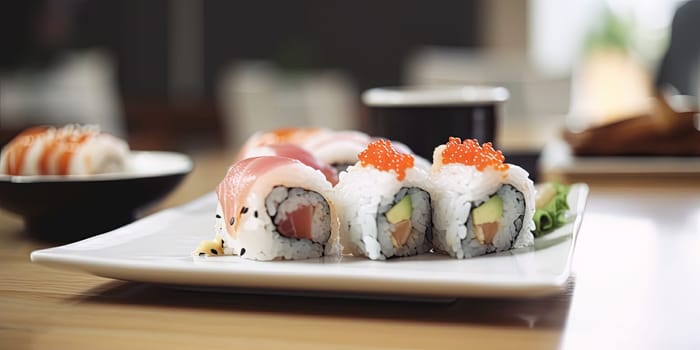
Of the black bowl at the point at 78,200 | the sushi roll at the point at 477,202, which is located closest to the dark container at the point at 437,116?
the black bowl at the point at 78,200

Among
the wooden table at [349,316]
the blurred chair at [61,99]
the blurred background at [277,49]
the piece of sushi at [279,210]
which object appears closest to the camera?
the wooden table at [349,316]

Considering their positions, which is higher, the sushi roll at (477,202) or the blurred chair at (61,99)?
the sushi roll at (477,202)

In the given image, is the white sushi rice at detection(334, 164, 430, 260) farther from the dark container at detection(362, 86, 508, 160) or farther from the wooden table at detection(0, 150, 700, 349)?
the dark container at detection(362, 86, 508, 160)

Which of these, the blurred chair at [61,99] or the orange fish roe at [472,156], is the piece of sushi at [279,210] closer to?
the orange fish roe at [472,156]

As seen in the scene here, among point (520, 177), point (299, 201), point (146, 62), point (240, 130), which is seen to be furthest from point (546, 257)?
point (146, 62)

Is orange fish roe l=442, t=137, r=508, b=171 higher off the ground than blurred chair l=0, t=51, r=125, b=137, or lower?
higher

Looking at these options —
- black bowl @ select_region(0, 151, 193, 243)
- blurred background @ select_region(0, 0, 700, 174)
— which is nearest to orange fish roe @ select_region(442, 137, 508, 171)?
black bowl @ select_region(0, 151, 193, 243)
